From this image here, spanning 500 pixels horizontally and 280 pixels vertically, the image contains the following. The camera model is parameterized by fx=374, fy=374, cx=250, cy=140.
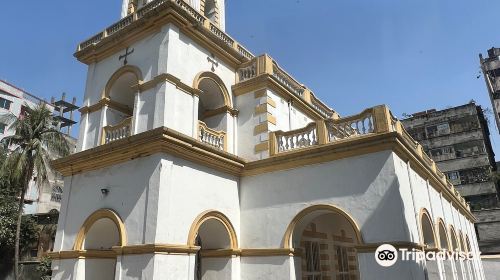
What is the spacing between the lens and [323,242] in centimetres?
1284

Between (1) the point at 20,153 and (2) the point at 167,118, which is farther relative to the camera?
(1) the point at 20,153

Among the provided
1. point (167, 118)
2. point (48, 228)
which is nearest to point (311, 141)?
point (167, 118)

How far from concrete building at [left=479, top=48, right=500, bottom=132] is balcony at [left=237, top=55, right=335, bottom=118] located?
38.5 meters

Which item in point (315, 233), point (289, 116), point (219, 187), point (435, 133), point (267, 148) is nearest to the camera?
point (219, 187)

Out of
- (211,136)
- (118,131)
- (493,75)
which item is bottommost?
(211,136)

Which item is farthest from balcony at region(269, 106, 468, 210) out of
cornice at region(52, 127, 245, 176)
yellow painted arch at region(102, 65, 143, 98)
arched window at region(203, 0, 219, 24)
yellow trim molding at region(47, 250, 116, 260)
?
arched window at region(203, 0, 219, 24)

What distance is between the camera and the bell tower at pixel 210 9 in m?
15.0

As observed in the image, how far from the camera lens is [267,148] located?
11.7 meters

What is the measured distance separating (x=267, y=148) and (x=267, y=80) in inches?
91.3

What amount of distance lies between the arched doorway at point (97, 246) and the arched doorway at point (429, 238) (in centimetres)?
846

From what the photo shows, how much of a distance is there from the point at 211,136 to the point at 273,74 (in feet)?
11.0

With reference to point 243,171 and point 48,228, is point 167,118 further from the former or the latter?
point 48,228

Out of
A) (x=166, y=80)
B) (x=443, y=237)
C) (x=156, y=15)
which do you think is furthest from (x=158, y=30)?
(x=443, y=237)

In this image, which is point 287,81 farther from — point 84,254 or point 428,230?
point 84,254
